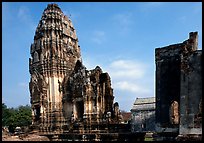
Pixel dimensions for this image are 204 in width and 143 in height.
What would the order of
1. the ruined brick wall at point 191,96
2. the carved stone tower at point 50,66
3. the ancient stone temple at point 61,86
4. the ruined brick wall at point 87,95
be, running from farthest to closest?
the carved stone tower at point 50,66 < the ancient stone temple at point 61,86 < the ruined brick wall at point 87,95 < the ruined brick wall at point 191,96

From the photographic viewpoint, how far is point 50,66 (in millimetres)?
27531

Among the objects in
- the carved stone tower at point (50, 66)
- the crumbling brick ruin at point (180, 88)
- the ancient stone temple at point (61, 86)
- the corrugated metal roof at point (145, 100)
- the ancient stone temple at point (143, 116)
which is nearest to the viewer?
the crumbling brick ruin at point (180, 88)

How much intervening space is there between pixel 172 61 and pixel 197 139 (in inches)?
186

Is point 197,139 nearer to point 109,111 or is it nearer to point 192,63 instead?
point 192,63

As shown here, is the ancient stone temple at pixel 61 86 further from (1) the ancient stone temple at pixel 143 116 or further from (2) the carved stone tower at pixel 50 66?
(1) the ancient stone temple at pixel 143 116

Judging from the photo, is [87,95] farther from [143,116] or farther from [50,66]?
[143,116]

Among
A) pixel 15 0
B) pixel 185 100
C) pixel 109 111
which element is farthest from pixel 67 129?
pixel 15 0

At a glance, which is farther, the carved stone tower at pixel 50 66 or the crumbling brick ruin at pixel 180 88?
the carved stone tower at pixel 50 66

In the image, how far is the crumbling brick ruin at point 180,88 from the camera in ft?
44.8

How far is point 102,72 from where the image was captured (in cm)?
2684

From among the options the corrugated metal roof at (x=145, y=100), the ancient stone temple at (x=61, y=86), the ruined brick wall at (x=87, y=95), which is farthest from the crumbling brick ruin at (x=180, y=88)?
the corrugated metal roof at (x=145, y=100)

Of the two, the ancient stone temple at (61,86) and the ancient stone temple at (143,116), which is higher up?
the ancient stone temple at (61,86)

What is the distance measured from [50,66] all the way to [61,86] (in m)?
2.37

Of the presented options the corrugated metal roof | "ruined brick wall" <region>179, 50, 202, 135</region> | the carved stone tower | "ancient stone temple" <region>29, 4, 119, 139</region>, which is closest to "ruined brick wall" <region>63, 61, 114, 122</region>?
"ancient stone temple" <region>29, 4, 119, 139</region>
